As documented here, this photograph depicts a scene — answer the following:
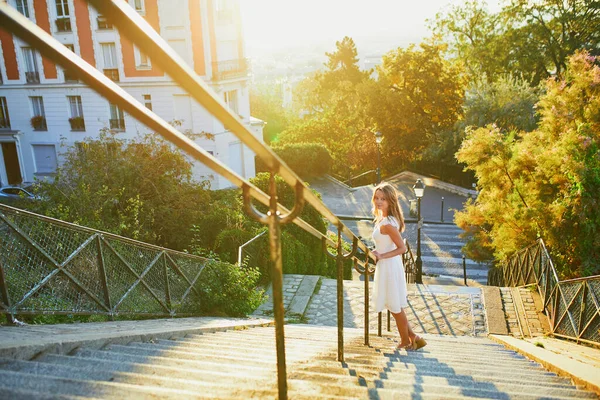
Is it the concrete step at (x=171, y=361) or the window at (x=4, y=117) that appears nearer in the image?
the concrete step at (x=171, y=361)

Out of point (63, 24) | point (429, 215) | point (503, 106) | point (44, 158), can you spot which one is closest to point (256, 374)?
point (429, 215)

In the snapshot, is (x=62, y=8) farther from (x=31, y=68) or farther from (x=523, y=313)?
(x=523, y=313)

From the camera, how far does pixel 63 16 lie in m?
23.3

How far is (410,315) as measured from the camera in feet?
26.8

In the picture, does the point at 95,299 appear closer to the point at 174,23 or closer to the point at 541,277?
the point at 541,277

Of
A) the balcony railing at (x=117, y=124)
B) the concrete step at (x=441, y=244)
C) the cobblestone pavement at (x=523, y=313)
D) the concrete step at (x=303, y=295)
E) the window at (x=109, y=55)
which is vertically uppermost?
the window at (x=109, y=55)

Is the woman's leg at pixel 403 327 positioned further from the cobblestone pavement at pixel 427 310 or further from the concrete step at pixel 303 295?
the concrete step at pixel 303 295

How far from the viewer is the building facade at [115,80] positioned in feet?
73.0

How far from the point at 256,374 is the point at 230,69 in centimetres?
2248

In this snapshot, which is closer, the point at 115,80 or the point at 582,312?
the point at 582,312

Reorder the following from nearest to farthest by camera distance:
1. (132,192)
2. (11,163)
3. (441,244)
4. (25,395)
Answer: (25,395) < (132,192) < (441,244) < (11,163)

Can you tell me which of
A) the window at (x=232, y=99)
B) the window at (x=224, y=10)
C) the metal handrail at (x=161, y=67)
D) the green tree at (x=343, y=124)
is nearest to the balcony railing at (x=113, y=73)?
the window at (x=232, y=99)

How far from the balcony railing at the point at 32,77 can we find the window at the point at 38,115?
2.95 feet

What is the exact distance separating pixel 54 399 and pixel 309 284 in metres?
7.97
